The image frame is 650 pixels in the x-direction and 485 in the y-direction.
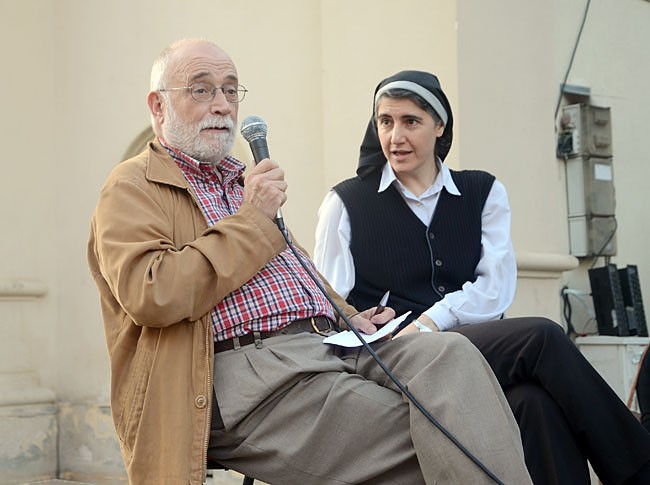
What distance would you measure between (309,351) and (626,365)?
400cm

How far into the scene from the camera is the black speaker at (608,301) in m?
6.79

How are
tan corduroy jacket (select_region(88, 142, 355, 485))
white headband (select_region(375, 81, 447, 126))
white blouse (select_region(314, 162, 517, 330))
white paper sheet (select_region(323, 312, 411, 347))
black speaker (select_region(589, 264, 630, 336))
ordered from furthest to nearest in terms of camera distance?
black speaker (select_region(589, 264, 630, 336)), white headband (select_region(375, 81, 447, 126)), white blouse (select_region(314, 162, 517, 330)), white paper sheet (select_region(323, 312, 411, 347)), tan corduroy jacket (select_region(88, 142, 355, 485))

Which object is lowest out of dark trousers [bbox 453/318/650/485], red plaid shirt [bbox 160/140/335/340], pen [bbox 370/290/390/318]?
dark trousers [bbox 453/318/650/485]

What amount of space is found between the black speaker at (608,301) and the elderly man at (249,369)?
13.4ft

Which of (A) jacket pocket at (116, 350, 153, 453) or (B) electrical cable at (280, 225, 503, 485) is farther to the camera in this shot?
(A) jacket pocket at (116, 350, 153, 453)

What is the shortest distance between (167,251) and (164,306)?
0.56ft

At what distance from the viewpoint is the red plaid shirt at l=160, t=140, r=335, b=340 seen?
3025 mm

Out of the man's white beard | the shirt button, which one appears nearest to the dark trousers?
the shirt button

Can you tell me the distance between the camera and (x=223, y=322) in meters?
3.01

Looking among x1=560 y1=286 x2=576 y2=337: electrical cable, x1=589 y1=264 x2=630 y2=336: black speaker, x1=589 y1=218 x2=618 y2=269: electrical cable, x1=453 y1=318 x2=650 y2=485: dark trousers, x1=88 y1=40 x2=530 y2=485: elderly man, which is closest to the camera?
x1=88 y1=40 x2=530 y2=485: elderly man

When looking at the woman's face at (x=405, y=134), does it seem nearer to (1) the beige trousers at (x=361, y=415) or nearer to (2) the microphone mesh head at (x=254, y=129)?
(2) the microphone mesh head at (x=254, y=129)

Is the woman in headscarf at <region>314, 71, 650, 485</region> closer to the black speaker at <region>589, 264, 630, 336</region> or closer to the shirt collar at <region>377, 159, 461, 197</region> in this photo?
the shirt collar at <region>377, 159, 461, 197</region>

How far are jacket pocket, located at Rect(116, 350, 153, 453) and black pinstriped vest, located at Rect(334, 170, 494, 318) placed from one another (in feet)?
4.03

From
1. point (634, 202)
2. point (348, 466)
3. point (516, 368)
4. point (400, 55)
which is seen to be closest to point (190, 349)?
point (348, 466)
